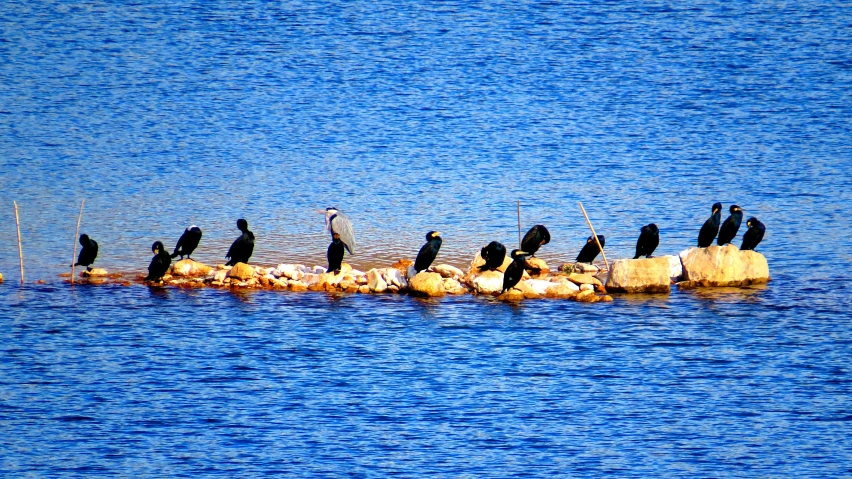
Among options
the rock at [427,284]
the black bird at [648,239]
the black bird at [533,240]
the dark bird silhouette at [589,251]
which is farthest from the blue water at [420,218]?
the black bird at [533,240]

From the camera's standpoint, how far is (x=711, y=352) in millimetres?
22812

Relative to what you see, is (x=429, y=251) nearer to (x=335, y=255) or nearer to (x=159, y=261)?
(x=335, y=255)

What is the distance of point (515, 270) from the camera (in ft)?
83.5

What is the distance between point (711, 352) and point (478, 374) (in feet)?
13.9

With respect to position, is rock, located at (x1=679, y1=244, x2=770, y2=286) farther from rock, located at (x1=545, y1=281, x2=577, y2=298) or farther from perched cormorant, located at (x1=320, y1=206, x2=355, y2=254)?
perched cormorant, located at (x1=320, y1=206, x2=355, y2=254)

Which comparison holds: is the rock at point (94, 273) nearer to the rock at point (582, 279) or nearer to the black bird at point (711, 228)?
the rock at point (582, 279)

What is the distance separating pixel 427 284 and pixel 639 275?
4128mm

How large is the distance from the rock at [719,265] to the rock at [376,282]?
608cm

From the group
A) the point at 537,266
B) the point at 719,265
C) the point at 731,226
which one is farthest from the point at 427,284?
the point at 731,226

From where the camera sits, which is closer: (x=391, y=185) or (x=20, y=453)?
(x=20, y=453)

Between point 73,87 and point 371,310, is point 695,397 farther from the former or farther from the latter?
point 73,87

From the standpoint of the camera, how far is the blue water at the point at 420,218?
19.0m

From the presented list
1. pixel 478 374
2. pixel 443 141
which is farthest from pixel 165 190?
pixel 478 374

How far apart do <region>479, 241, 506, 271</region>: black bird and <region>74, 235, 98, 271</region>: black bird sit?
8.17 metres
